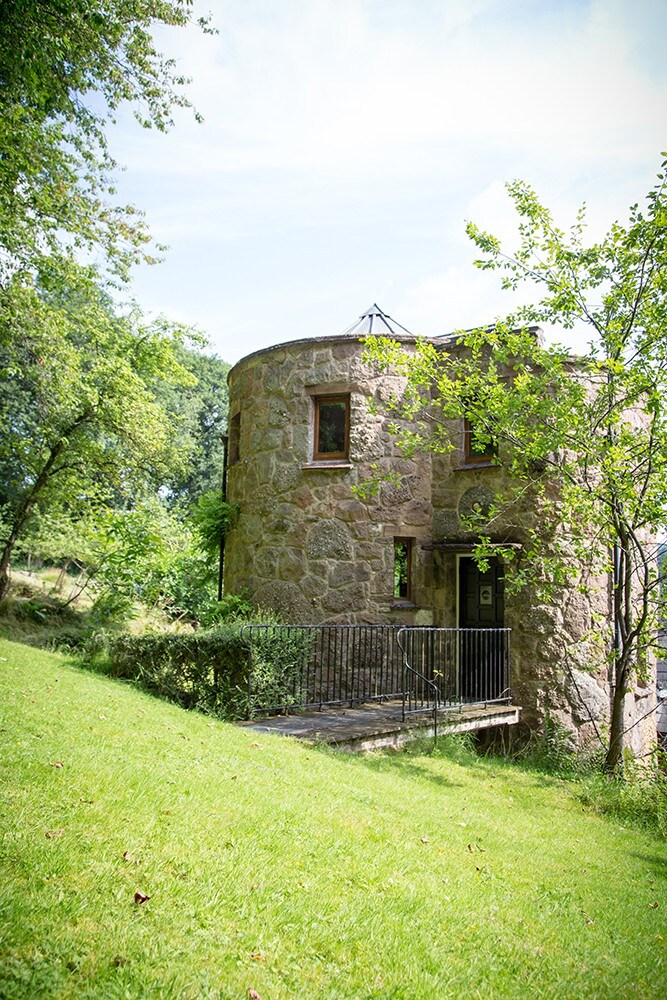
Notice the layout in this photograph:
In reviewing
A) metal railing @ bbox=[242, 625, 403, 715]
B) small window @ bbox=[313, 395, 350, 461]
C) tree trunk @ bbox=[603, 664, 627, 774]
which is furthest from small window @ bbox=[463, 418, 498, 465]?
tree trunk @ bbox=[603, 664, 627, 774]

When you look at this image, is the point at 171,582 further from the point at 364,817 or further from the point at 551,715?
the point at 364,817

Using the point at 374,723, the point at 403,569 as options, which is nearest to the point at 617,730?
the point at 374,723

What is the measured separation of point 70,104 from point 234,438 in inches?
260

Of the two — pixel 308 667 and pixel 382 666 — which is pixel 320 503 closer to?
pixel 382 666

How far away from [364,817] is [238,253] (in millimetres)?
9136

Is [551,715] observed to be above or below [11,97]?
below

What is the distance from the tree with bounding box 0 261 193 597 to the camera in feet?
37.8

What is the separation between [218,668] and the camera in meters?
8.28

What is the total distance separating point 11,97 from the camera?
306 inches

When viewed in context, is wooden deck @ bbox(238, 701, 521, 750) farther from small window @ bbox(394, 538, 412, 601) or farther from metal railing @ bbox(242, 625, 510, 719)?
small window @ bbox(394, 538, 412, 601)

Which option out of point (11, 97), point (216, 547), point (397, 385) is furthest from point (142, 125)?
point (216, 547)

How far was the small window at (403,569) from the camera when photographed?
11555 millimetres

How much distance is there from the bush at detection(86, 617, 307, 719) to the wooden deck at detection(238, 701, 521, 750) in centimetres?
33

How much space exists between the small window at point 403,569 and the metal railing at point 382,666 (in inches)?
27.9
